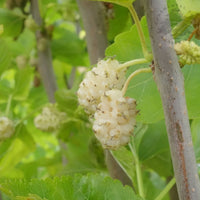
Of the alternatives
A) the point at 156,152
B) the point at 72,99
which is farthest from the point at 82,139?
the point at 156,152

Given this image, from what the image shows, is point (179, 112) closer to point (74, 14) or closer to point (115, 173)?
point (115, 173)

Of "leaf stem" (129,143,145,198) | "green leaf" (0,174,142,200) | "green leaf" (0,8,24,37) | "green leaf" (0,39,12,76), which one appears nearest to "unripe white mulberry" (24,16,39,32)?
"green leaf" (0,8,24,37)

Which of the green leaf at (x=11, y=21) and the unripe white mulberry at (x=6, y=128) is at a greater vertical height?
the green leaf at (x=11, y=21)

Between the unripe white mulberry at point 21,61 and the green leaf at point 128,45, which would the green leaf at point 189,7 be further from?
the unripe white mulberry at point 21,61

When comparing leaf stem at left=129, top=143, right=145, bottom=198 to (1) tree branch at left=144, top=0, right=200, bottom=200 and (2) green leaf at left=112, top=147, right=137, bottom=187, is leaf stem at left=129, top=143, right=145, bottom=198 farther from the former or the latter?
(1) tree branch at left=144, top=0, right=200, bottom=200

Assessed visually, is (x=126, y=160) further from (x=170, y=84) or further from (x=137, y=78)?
(x=170, y=84)

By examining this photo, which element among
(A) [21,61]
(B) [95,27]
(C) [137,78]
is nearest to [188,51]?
(C) [137,78]

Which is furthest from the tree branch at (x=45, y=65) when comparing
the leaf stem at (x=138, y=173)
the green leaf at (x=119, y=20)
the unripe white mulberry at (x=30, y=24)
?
the leaf stem at (x=138, y=173)
